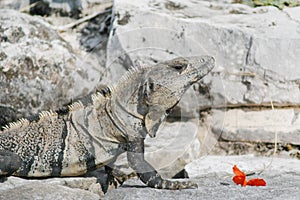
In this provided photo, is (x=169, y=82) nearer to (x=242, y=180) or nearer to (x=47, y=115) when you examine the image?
(x=242, y=180)

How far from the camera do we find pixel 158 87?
518 cm

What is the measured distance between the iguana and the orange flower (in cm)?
67

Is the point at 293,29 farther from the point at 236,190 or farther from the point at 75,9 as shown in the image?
the point at 75,9

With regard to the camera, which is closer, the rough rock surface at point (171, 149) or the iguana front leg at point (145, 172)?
the iguana front leg at point (145, 172)

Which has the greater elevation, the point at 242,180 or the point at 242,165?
the point at 242,180

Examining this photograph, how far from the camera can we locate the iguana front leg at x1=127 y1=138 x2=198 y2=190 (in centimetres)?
512

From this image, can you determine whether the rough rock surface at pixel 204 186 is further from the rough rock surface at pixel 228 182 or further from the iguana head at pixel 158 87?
the iguana head at pixel 158 87

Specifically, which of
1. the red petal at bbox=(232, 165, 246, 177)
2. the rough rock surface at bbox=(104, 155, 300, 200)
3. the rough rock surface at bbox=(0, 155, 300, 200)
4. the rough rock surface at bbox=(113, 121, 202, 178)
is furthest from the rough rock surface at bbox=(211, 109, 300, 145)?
the red petal at bbox=(232, 165, 246, 177)

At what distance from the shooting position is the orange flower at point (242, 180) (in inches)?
201

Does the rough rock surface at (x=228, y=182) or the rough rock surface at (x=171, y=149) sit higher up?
the rough rock surface at (x=228, y=182)

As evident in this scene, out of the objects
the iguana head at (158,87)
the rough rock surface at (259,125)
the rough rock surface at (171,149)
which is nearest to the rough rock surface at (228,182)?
the rough rock surface at (171,149)

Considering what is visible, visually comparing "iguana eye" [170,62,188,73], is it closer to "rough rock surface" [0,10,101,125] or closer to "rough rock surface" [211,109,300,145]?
"rough rock surface" [211,109,300,145]

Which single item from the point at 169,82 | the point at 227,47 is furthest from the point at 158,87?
the point at 227,47

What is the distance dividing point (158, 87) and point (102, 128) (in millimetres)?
651
